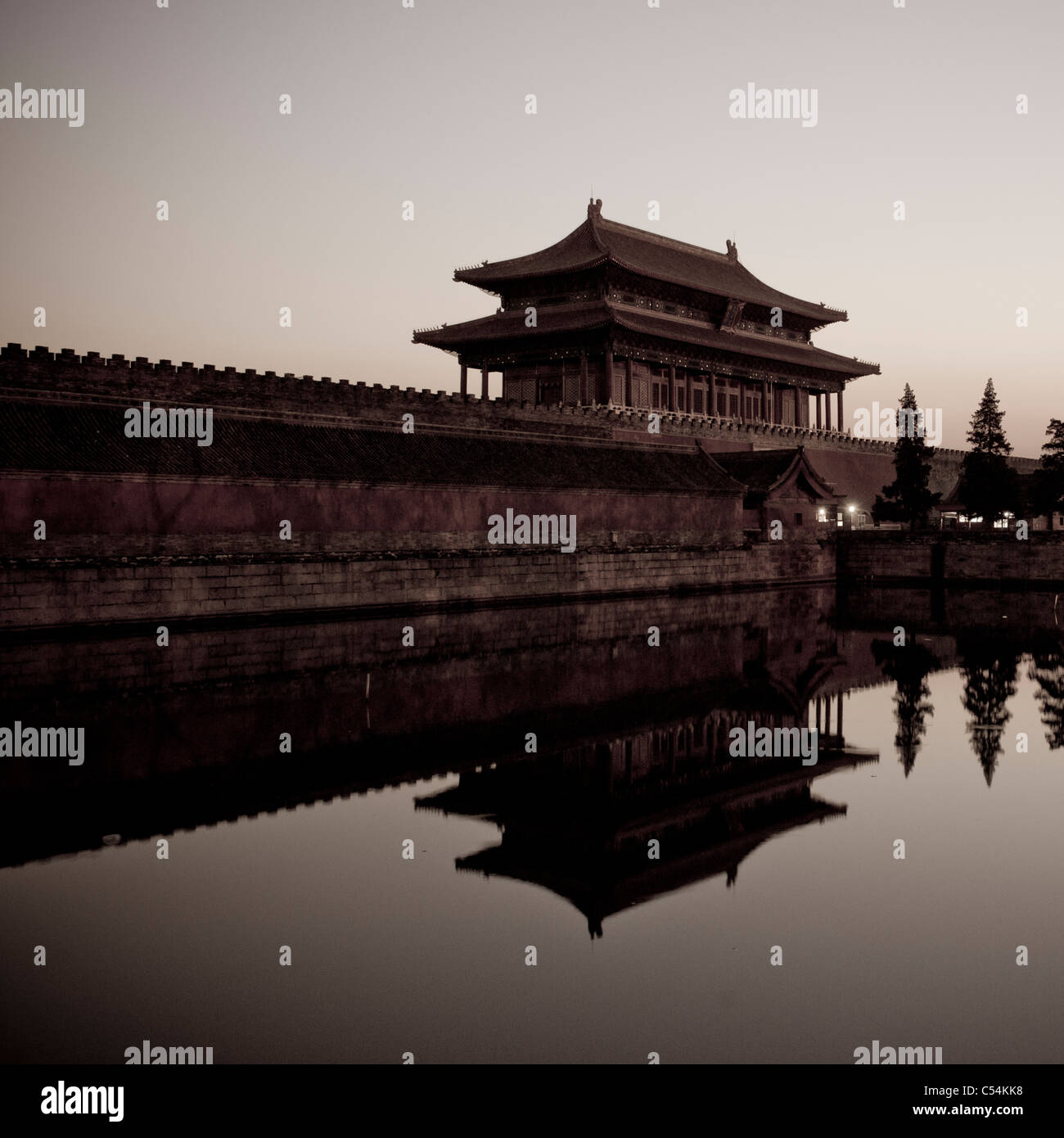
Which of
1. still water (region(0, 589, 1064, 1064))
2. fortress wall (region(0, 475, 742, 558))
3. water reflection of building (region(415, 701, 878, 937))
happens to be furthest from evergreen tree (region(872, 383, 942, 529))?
water reflection of building (region(415, 701, 878, 937))

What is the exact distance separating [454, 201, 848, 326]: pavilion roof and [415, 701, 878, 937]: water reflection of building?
4126 cm

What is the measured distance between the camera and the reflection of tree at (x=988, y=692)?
51.2 feet

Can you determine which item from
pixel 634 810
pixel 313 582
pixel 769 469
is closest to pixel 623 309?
pixel 769 469

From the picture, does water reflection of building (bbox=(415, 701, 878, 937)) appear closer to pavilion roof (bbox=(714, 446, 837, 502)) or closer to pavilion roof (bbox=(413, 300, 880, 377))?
pavilion roof (bbox=(714, 446, 837, 502))

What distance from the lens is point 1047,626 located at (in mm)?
32125

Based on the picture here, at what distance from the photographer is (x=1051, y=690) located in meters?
20.5

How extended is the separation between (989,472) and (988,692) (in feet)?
135

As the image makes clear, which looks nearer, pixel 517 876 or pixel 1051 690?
pixel 517 876

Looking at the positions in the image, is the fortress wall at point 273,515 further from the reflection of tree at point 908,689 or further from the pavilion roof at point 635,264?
the pavilion roof at point 635,264

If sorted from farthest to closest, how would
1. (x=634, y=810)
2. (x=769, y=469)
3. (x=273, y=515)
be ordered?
1. (x=769, y=469)
2. (x=273, y=515)
3. (x=634, y=810)

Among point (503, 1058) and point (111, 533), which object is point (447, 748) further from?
point (111, 533)

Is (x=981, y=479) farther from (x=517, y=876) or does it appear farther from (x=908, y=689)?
(x=517, y=876)

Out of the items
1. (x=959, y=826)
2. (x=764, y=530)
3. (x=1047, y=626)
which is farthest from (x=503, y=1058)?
(x=764, y=530)
